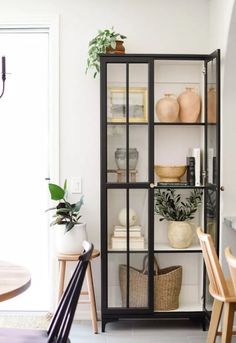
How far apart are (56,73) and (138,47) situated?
26.3 inches

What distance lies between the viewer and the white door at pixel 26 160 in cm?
404

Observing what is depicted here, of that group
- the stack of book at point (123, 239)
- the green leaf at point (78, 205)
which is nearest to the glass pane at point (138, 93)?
the green leaf at point (78, 205)

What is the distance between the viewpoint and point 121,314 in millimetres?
3676

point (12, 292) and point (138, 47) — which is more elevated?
point (138, 47)

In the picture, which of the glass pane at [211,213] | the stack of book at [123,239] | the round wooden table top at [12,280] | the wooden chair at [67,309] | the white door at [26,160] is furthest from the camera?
the white door at [26,160]

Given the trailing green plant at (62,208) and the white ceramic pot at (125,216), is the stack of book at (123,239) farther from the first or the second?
the trailing green plant at (62,208)

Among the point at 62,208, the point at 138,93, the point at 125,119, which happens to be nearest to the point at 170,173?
the point at 125,119

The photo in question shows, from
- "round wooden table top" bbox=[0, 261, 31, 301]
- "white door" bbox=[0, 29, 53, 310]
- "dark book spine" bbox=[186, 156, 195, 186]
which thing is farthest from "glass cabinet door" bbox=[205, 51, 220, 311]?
"round wooden table top" bbox=[0, 261, 31, 301]

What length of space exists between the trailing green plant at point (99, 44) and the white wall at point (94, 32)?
0.18m

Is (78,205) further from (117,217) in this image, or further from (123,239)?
(123,239)

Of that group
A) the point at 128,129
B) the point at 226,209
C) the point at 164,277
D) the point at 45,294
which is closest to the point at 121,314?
the point at 164,277

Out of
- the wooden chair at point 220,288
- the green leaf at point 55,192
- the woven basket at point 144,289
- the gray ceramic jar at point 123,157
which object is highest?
the gray ceramic jar at point 123,157

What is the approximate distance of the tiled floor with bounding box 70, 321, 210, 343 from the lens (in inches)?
139

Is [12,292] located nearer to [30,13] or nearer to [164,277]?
[164,277]
